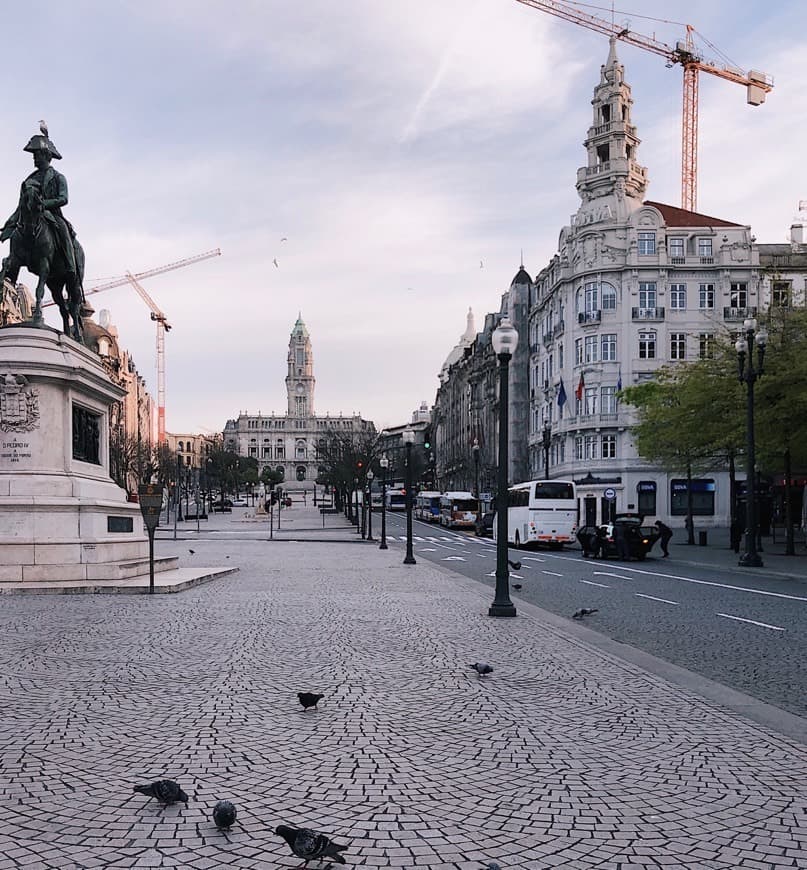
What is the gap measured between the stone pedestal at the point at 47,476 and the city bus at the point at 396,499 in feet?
274

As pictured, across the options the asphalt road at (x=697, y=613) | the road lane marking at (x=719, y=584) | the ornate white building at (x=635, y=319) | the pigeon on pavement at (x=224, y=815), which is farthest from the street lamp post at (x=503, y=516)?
the ornate white building at (x=635, y=319)

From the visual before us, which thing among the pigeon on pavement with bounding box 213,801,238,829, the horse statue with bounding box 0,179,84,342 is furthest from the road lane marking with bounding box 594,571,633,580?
the pigeon on pavement with bounding box 213,801,238,829

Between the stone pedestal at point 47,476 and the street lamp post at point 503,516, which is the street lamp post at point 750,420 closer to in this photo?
the street lamp post at point 503,516

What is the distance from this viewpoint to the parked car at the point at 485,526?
5753 cm

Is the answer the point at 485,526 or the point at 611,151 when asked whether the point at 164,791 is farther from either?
the point at 611,151

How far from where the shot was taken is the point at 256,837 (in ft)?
15.7

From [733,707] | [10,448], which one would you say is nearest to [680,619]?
[733,707]

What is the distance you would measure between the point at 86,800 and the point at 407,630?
783 cm

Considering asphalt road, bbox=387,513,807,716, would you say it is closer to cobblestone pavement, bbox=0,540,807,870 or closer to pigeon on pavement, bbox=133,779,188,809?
cobblestone pavement, bbox=0,540,807,870

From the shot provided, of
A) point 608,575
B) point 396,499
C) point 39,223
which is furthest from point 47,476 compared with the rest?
point 396,499

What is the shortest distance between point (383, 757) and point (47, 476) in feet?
47.9

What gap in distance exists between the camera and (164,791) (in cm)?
510

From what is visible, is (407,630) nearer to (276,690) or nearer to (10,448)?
(276,690)

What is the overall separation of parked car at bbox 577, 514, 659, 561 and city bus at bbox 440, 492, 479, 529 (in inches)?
1185
